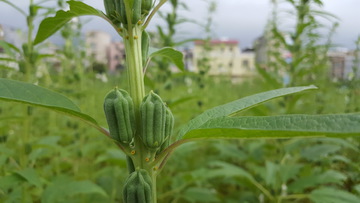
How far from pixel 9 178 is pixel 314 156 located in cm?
176

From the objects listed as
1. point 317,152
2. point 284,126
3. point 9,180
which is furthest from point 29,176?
point 317,152

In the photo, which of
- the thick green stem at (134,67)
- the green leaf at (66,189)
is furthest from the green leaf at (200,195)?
the thick green stem at (134,67)

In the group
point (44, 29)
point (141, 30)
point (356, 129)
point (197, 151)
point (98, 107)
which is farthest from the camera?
point (98, 107)

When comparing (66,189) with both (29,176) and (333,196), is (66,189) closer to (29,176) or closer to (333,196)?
(29,176)

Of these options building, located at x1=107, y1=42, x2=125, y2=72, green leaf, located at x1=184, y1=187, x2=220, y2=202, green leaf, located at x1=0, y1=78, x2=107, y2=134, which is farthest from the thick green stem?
green leaf, located at x1=184, y1=187, x2=220, y2=202

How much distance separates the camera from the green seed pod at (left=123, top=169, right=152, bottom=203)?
2.23 ft

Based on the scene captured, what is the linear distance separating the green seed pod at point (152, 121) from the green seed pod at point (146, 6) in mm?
222

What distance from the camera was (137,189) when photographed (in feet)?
2.23

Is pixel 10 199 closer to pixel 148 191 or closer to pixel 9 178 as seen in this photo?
pixel 9 178

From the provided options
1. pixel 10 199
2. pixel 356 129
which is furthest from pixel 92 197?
pixel 356 129

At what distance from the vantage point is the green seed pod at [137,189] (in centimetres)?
68

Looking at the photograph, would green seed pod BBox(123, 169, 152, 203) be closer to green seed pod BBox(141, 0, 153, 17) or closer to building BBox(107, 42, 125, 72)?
green seed pod BBox(141, 0, 153, 17)

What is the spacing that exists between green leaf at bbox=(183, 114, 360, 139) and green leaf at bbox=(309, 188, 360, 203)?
1140 mm

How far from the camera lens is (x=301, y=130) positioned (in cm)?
52
